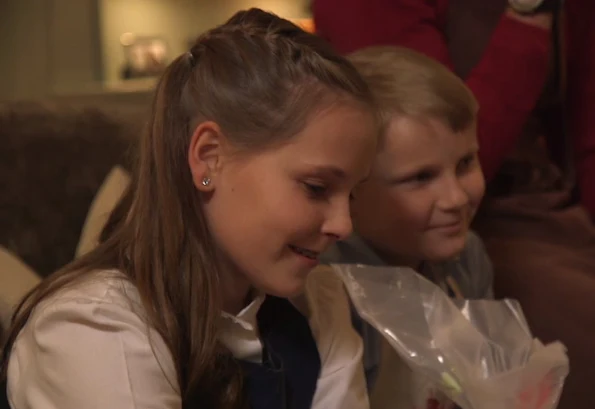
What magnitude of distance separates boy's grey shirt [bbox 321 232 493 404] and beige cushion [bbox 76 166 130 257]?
369mm

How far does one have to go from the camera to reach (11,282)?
1063 mm

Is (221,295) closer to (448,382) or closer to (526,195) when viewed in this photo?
(448,382)

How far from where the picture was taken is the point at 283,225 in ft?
2.68

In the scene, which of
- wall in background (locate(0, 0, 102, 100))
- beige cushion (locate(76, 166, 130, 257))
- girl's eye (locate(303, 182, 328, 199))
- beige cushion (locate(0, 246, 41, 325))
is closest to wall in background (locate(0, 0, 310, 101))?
wall in background (locate(0, 0, 102, 100))

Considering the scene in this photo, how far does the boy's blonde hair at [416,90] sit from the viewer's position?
3.51ft

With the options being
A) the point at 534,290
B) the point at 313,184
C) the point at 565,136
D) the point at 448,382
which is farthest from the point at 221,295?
the point at 565,136

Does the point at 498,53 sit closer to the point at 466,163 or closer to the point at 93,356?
the point at 466,163

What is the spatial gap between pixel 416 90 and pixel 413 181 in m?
0.13

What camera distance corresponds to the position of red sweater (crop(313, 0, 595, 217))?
132 centimetres

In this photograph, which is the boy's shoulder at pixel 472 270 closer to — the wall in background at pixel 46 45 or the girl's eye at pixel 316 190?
the girl's eye at pixel 316 190

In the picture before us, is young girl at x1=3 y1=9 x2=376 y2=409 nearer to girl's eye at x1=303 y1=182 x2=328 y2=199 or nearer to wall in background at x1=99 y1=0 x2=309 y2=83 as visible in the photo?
girl's eye at x1=303 y1=182 x2=328 y2=199

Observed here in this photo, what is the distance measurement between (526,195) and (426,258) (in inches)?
13.8

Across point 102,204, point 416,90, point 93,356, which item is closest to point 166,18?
point 102,204

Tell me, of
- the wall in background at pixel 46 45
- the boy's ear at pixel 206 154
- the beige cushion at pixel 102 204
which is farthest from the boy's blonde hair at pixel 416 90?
the wall in background at pixel 46 45
